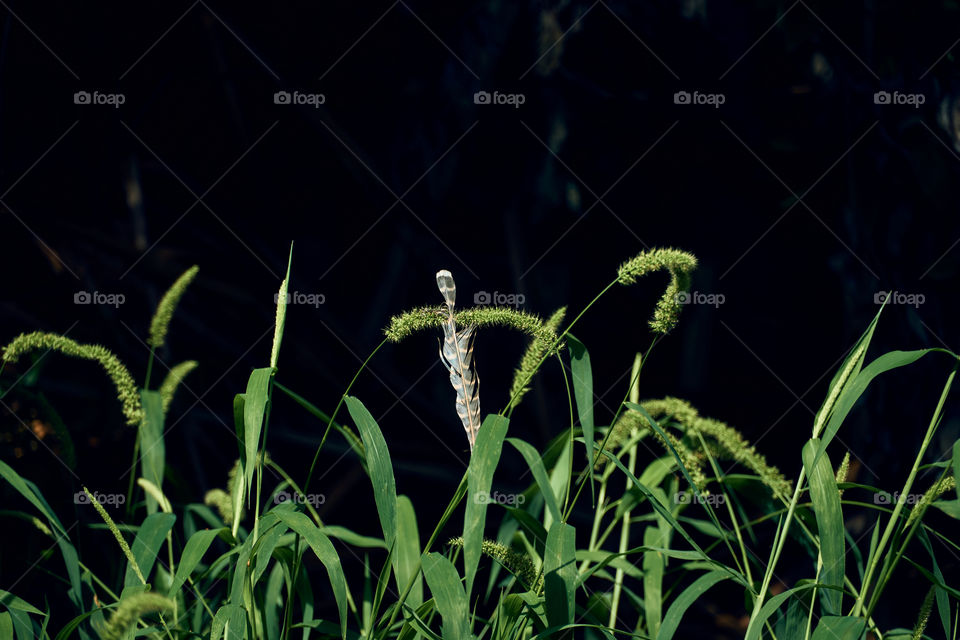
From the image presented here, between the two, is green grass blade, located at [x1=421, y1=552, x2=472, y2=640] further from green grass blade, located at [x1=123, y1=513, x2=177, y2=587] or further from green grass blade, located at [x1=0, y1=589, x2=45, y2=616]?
green grass blade, located at [x1=0, y1=589, x2=45, y2=616]

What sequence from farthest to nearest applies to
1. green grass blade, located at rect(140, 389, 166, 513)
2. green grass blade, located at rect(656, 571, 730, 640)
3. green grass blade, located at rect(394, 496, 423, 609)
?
green grass blade, located at rect(140, 389, 166, 513) < green grass blade, located at rect(394, 496, 423, 609) < green grass blade, located at rect(656, 571, 730, 640)

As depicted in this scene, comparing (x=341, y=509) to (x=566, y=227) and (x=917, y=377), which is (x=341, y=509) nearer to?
(x=566, y=227)

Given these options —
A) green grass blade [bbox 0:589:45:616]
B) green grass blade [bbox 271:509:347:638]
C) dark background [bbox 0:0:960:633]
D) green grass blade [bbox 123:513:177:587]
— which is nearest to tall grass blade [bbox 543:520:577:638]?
green grass blade [bbox 271:509:347:638]

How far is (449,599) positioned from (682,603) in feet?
0.97

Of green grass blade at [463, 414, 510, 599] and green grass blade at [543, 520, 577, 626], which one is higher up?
green grass blade at [463, 414, 510, 599]

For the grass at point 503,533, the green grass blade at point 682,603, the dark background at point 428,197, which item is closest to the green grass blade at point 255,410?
the grass at point 503,533

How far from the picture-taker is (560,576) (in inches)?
35.0

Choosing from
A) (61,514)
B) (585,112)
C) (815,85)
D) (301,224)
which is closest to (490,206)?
(585,112)

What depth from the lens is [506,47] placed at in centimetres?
183

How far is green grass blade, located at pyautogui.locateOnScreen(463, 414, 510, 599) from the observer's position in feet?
2.81

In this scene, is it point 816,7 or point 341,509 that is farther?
point 341,509

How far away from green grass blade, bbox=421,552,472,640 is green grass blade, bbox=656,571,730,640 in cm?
24

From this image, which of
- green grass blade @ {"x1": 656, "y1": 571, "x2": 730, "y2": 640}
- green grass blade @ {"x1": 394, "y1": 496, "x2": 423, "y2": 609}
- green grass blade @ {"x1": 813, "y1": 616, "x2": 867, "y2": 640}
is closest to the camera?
green grass blade @ {"x1": 813, "y1": 616, "x2": 867, "y2": 640}

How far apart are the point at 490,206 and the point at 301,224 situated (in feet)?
1.64
